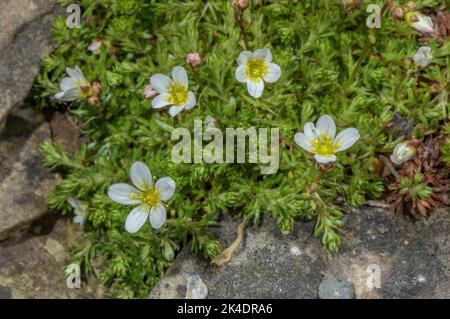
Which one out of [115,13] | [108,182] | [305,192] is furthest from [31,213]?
[305,192]

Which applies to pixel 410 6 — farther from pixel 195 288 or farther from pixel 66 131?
pixel 66 131

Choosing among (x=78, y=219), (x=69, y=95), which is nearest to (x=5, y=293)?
(x=78, y=219)

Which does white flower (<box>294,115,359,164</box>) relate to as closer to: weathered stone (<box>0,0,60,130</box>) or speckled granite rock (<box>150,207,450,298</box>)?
speckled granite rock (<box>150,207,450,298</box>)

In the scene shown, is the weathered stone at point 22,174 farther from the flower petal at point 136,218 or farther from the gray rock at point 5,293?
the flower petal at point 136,218

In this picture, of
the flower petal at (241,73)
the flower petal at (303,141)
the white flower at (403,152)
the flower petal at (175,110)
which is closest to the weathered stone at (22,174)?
the flower petal at (175,110)

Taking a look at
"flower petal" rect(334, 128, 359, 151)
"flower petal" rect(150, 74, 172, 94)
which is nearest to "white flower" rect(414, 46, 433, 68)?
"flower petal" rect(334, 128, 359, 151)
